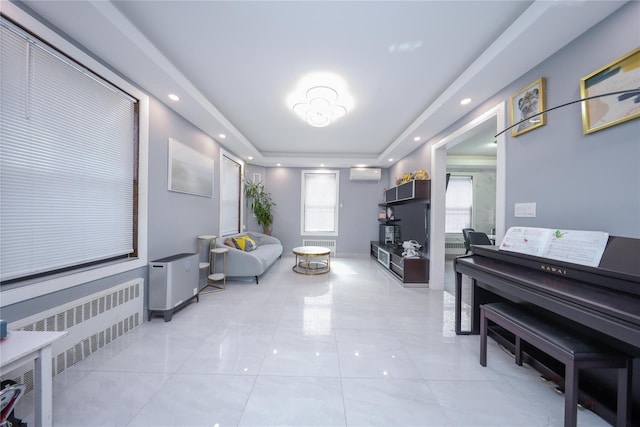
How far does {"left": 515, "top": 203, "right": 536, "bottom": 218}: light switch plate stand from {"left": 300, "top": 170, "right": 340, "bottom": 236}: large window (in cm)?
431

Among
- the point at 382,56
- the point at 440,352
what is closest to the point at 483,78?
the point at 382,56

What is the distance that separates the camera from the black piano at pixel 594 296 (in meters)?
1.00

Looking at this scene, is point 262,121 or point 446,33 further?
point 262,121

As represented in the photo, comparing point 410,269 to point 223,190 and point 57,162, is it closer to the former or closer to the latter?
point 223,190

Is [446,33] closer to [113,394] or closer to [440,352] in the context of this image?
[440,352]

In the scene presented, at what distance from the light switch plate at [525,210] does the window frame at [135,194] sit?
3.89 metres

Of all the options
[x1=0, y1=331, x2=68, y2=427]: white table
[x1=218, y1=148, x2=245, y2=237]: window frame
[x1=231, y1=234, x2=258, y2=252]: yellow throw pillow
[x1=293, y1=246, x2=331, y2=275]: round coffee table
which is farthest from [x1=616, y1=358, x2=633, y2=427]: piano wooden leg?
[x1=218, y1=148, x2=245, y2=237]: window frame

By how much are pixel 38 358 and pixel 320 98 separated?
9.84 feet

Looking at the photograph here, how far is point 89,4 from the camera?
1409 mm

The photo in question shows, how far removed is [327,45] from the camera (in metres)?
1.91

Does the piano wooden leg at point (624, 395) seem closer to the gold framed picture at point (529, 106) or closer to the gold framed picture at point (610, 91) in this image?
the gold framed picture at point (610, 91)

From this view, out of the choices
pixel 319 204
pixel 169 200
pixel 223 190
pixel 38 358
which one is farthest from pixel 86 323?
pixel 319 204

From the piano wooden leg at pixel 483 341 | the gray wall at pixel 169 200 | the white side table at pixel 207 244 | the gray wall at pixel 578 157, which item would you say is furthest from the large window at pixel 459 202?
the gray wall at pixel 169 200

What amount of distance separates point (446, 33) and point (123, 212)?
347cm
